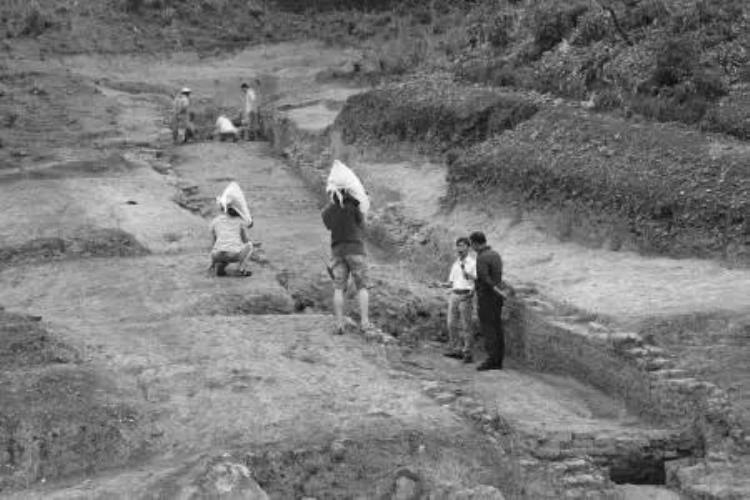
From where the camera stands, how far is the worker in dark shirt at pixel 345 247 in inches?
458

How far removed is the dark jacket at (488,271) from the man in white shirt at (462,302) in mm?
270

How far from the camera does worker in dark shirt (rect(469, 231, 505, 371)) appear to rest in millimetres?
11570

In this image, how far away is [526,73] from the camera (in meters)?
19.8

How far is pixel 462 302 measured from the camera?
40.2ft

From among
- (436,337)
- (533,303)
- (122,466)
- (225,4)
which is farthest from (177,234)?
(225,4)

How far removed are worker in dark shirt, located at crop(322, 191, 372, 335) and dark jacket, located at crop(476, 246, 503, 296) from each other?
1.12m

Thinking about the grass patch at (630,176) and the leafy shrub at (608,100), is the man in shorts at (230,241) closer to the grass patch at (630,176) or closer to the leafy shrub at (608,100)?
the grass patch at (630,176)

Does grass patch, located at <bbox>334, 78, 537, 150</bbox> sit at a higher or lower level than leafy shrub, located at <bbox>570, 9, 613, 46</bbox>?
lower

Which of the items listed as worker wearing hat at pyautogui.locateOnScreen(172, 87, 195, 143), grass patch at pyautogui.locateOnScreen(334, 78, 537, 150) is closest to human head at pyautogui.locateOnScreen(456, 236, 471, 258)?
grass patch at pyautogui.locateOnScreen(334, 78, 537, 150)

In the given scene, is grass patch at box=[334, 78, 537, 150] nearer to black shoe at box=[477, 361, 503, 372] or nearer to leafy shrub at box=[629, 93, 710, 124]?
leafy shrub at box=[629, 93, 710, 124]

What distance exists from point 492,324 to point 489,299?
0.26m

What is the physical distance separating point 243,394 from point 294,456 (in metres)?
1.35

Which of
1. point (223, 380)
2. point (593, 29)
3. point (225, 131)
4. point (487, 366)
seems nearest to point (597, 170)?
point (487, 366)

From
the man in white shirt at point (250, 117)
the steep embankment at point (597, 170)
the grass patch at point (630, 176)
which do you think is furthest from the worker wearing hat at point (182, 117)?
the grass patch at point (630, 176)
